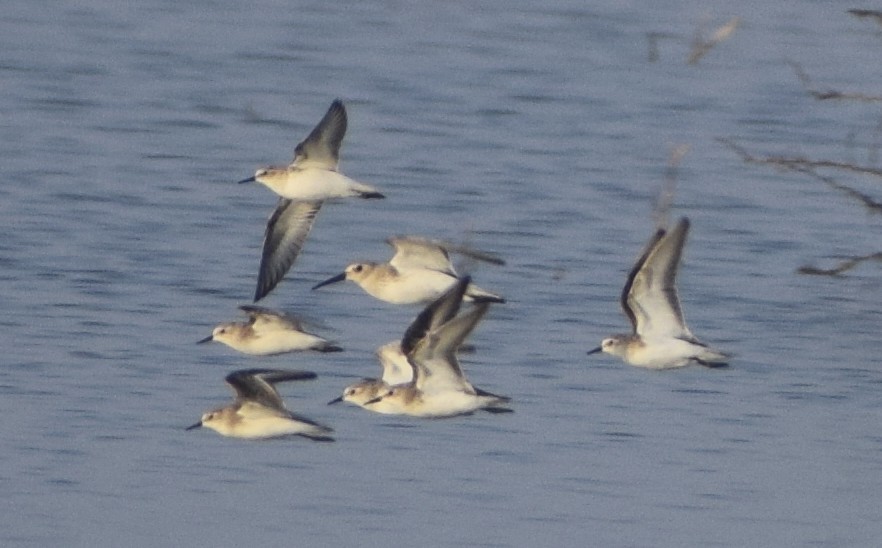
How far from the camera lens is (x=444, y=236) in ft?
58.9

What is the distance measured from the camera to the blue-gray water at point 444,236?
1241 cm

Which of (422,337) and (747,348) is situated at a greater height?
(422,337)

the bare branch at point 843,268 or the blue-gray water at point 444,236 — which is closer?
the blue-gray water at point 444,236

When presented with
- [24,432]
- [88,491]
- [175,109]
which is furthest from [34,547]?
[175,109]

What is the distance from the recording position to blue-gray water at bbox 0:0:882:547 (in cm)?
1241

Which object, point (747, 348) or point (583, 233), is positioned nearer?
point (747, 348)

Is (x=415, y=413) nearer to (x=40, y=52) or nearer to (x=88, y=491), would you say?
(x=88, y=491)

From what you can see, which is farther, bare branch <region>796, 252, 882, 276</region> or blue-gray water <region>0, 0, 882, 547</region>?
bare branch <region>796, 252, 882, 276</region>

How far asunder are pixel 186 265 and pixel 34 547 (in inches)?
228

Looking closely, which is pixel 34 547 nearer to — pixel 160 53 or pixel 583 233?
pixel 583 233

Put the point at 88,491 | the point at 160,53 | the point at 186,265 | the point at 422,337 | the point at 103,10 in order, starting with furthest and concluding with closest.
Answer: the point at 103,10, the point at 160,53, the point at 186,265, the point at 88,491, the point at 422,337

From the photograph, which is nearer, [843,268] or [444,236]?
[843,268]

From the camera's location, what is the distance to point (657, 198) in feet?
60.8

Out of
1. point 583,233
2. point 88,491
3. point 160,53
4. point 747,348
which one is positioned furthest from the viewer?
point 160,53
